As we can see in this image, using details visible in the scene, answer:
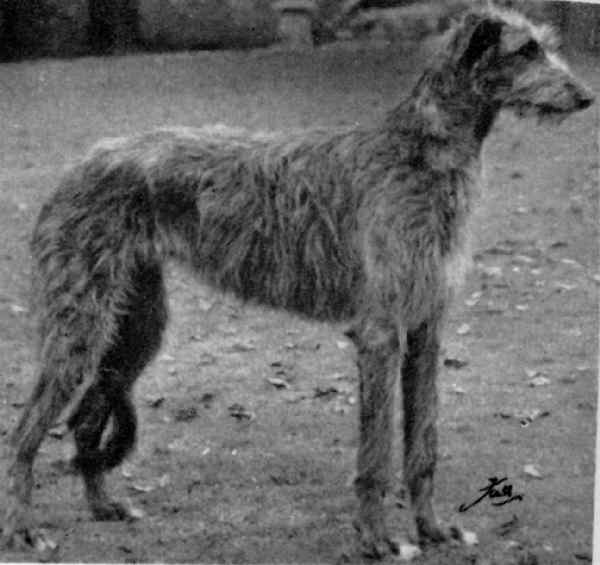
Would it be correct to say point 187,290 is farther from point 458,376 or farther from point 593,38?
point 593,38

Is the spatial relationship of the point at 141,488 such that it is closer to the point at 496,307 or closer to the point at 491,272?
the point at 496,307

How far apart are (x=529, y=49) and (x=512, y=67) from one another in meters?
0.11

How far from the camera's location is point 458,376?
22.4 feet

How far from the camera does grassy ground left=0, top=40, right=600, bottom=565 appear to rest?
5.89 metres

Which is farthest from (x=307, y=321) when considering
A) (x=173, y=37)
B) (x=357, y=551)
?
(x=173, y=37)

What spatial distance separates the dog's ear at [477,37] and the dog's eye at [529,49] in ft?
0.37

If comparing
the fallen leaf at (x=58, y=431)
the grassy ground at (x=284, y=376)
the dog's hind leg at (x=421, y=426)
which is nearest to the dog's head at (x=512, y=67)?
the grassy ground at (x=284, y=376)

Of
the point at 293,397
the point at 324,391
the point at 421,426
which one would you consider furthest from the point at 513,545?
the point at 293,397

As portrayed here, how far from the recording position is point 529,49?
5652 mm

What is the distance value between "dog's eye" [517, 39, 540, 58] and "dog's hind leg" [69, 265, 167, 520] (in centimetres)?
194

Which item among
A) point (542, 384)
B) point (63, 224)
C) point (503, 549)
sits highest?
point (63, 224)

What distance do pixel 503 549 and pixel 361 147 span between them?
1.90 m

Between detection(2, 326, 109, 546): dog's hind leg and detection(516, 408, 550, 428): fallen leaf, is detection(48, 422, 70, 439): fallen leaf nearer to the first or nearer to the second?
detection(2, 326, 109, 546): dog's hind leg

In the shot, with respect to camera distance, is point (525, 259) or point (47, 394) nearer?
point (47, 394)
